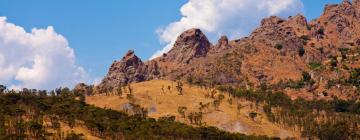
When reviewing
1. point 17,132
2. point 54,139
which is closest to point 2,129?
point 17,132

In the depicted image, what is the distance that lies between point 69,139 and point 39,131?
12.2 meters

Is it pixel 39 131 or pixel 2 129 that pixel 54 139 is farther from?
pixel 2 129

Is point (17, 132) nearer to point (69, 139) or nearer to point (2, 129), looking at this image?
point (2, 129)

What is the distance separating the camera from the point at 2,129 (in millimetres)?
194625

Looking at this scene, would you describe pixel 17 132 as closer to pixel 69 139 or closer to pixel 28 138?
pixel 28 138

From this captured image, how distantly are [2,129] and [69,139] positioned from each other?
25.4m

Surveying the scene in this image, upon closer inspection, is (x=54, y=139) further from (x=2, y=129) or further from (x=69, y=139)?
(x=2, y=129)

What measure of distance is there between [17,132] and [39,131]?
331 inches

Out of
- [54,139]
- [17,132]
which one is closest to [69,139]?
[54,139]

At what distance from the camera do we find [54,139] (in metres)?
200

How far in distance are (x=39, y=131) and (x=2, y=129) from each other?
539 inches

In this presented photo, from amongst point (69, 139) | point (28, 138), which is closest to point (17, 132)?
point (28, 138)

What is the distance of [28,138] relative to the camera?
19725 centimetres

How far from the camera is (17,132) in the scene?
198m
